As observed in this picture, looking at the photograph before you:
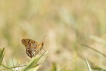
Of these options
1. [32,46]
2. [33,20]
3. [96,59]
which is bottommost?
[33,20]

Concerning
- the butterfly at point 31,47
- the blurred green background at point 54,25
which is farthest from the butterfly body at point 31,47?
the blurred green background at point 54,25

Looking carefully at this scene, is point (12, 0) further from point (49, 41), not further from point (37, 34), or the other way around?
point (49, 41)

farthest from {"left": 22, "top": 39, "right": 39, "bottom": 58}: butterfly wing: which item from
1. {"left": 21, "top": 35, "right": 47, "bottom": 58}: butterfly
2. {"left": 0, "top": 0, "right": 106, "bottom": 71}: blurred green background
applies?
{"left": 0, "top": 0, "right": 106, "bottom": 71}: blurred green background

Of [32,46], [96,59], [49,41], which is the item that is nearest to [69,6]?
[49,41]

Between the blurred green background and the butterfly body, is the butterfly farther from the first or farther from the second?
the blurred green background

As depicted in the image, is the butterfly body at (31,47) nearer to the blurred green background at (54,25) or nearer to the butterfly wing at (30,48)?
the butterfly wing at (30,48)

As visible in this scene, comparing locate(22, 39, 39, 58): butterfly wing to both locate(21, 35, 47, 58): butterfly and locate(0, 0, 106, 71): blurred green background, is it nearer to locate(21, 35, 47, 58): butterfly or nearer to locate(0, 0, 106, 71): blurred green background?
locate(21, 35, 47, 58): butterfly

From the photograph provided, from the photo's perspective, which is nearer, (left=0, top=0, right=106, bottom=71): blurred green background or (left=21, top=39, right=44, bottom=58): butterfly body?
(left=21, top=39, right=44, bottom=58): butterfly body

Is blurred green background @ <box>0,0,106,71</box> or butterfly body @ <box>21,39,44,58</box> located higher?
butterfly body @ <box>21,39,44,58</box>
